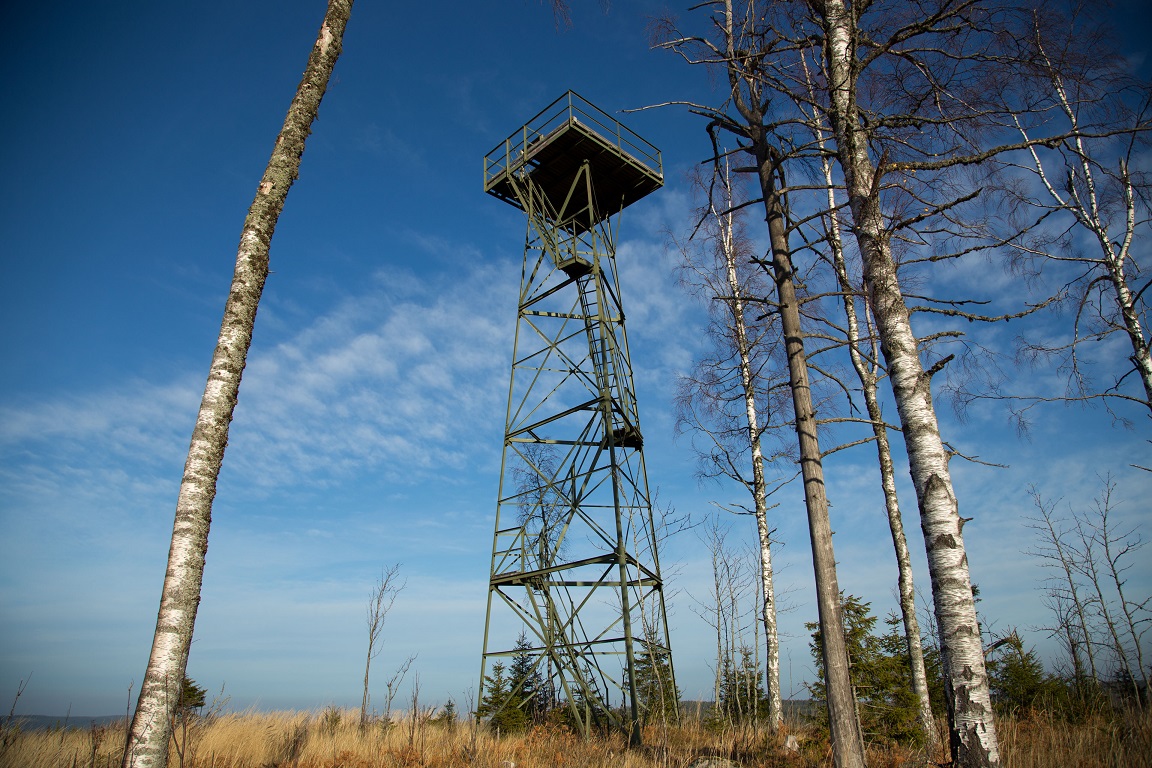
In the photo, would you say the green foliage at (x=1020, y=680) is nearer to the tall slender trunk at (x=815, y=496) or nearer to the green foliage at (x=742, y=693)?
the green foliage at (x=742, y=693)

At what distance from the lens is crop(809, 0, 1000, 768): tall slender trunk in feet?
16.3

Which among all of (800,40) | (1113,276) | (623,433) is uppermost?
(800,40)

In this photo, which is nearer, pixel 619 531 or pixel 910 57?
pixel 910 57

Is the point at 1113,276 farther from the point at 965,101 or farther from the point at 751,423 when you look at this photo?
the point at 751,423

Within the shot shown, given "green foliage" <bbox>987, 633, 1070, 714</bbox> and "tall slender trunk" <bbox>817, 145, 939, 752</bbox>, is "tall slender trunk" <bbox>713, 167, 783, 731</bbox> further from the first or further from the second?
"green foliage" <bbox>987, 633, 1070, 714</bbox>

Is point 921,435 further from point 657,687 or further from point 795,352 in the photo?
point 657,687

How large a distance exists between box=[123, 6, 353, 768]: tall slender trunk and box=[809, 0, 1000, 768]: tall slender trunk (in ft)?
18.9

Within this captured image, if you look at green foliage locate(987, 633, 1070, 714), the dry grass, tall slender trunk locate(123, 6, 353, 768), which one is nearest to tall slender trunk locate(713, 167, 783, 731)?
the dry grass

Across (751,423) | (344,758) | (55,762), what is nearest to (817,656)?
(751,423)

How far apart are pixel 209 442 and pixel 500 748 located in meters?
6.02

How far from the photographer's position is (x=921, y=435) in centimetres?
572

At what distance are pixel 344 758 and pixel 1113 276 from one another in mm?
13460

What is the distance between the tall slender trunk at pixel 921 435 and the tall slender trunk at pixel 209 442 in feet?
18.9

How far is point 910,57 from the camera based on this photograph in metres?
7.41
